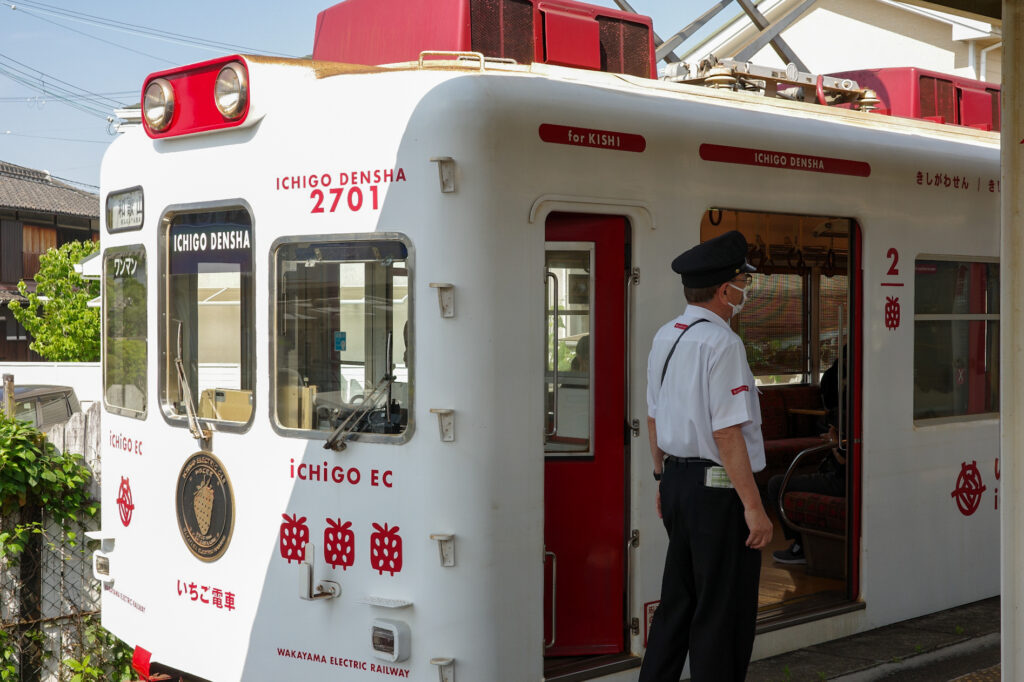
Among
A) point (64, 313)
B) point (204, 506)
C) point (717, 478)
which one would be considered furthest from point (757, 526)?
point (64, 313)

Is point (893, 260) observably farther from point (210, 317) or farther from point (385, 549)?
point (210, 317)

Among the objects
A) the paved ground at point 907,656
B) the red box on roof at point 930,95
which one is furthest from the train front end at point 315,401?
the red box on roof at point 930,95

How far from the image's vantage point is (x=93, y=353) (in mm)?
26812

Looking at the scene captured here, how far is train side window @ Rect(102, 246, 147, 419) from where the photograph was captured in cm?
489

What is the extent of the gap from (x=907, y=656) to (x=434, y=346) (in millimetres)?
2645

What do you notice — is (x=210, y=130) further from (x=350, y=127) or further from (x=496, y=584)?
(x=496, y=584)

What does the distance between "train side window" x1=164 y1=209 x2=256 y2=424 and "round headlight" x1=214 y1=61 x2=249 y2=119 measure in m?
0.37

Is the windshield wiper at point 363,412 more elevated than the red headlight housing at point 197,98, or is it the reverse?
the red headlight housing at point 197,98

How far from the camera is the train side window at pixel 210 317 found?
4406 mm

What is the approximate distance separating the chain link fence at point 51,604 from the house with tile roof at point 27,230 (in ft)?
95.8

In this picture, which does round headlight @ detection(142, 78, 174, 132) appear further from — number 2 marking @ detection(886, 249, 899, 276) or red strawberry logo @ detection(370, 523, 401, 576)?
number 2 marking @ detection(886, 249, 899, 276)

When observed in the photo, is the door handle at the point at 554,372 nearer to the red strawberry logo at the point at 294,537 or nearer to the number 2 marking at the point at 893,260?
the red strawberry logo at the point at 294,537

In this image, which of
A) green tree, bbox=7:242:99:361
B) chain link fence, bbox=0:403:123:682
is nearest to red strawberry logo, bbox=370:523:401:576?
chain link fence, bbox=0:403:123:682

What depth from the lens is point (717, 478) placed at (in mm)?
3816
